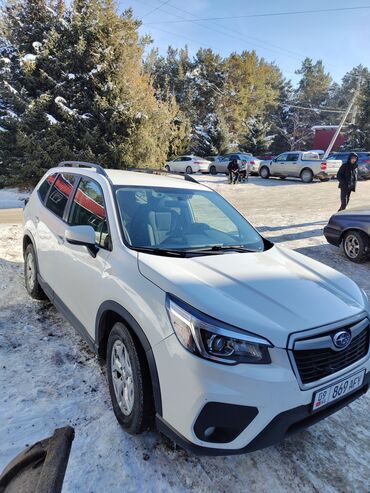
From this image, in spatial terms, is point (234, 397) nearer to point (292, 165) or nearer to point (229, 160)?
point (292, 165)

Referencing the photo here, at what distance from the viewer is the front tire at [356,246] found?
6.92 metres

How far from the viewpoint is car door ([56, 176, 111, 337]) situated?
292 cm

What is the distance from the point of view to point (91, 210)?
11.1ft

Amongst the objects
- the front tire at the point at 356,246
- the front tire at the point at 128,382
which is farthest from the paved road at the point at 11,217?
the front tire at the point at 128,382

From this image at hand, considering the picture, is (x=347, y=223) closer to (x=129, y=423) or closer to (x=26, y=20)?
(x=129, y=423)

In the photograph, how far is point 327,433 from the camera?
2764 millimetres

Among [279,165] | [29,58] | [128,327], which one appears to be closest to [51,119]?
[29,58]

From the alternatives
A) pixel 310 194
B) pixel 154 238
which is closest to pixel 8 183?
pixel 310 194

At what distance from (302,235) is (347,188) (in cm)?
284

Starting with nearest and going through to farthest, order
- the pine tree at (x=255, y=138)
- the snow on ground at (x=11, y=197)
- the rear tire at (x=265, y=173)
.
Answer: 1. the snow on ground at (x=11, y=197)
2. the rear tire at (x=265, y=173)
3. the pine tree at (x=255, y=138)

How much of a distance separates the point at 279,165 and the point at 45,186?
20849 millimetres

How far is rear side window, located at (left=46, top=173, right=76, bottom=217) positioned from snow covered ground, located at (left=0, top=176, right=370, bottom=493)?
1244 mm

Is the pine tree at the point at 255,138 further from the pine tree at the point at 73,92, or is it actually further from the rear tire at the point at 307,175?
the pine tree at the point at 73,92

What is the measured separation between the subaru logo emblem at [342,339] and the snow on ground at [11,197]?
1522 centimetres
